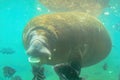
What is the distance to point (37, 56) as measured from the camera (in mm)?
5340

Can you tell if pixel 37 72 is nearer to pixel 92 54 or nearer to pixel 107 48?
pixel 92 54

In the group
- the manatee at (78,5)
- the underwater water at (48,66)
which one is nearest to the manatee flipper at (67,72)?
the underwater water at (48,66)

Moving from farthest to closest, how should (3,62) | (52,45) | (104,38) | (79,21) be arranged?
(3,62) < (104,38) < (79,21) < (52,45)

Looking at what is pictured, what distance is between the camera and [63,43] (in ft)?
20.7

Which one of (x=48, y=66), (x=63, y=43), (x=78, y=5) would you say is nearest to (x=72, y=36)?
(x=63, y=43)

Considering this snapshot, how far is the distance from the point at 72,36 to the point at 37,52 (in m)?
1.55

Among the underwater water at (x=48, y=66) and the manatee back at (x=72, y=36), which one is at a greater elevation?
the manatee back at (x=72, y=36)

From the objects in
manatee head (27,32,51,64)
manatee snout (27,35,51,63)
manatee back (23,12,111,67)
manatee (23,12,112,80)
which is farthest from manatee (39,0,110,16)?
manatee snout (27,35,51,63)

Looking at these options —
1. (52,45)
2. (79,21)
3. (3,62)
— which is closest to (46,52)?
(52,45)

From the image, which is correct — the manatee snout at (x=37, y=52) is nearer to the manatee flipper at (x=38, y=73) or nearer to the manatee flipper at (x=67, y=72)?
the manatee flipper at (x=67, y=72)

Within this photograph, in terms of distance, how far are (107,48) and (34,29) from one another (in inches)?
132

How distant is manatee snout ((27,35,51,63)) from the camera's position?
532 cm

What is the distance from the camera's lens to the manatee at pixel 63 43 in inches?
223

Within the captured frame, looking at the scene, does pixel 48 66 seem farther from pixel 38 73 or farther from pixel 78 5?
A: pixel 38 73
